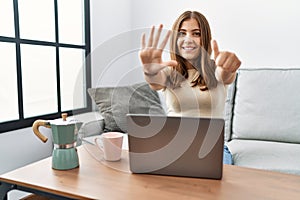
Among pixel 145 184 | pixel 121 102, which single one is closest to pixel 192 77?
pixel 145 184

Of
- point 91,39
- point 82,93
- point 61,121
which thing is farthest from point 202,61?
point 91,39

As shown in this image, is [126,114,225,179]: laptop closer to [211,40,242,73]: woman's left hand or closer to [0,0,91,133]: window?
[211,40,242,73]: woman's left hand

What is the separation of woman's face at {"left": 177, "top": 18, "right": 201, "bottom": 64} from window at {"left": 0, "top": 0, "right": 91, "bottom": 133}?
95 centimetres

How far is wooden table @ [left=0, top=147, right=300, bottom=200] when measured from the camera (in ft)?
2.42

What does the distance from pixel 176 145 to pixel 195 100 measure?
1.30 feet

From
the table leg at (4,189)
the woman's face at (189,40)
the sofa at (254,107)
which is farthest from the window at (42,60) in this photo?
the woman's face at (189,40)

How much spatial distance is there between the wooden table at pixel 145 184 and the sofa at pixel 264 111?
840mm

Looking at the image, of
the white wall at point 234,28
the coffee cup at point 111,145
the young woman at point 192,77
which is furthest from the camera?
the white wall at point 234,28

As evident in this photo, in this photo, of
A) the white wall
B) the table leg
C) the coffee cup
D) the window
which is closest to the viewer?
the table leg

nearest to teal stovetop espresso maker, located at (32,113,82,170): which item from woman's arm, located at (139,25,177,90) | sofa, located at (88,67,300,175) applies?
woman's arm, located at (139,25,177,90)

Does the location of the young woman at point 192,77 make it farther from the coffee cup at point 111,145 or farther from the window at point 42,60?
the window at point 42,60

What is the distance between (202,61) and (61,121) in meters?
0.64

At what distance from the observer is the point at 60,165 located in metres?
0.92

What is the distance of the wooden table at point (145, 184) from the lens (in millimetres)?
737
